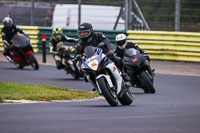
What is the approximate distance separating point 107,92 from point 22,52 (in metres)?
10.3

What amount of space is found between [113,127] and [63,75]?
11831mm

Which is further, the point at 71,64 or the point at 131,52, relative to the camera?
the point at 71,64

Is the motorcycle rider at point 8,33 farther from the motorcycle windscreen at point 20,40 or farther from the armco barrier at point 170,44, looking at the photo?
the armco barrier at point 170,44

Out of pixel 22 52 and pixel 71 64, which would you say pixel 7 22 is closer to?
pixel 22 52

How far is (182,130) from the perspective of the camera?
7594 millimetres

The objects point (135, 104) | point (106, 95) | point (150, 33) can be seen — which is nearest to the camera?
point (106, 95)

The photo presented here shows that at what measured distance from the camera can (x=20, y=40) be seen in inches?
819

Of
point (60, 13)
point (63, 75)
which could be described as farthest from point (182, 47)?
point (60, 13)

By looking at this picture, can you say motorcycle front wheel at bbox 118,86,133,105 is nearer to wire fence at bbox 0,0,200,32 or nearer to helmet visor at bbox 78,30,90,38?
helmet visor at bbox 78,30,90,38

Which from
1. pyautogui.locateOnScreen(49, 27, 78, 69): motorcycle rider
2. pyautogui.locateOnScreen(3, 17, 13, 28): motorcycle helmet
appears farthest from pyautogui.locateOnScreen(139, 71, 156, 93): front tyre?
pyautogui.locateOnScreen(3, 17, 13, 28): motorcycle helmet

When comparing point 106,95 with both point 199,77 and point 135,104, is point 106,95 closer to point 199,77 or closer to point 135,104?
point 135,104

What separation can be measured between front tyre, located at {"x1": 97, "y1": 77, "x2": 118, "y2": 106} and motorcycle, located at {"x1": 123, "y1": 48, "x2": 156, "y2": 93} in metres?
3.49

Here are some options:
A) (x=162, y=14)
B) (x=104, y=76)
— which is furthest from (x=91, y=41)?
(x=162, y=14)

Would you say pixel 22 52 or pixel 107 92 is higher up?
pixel 107 92
